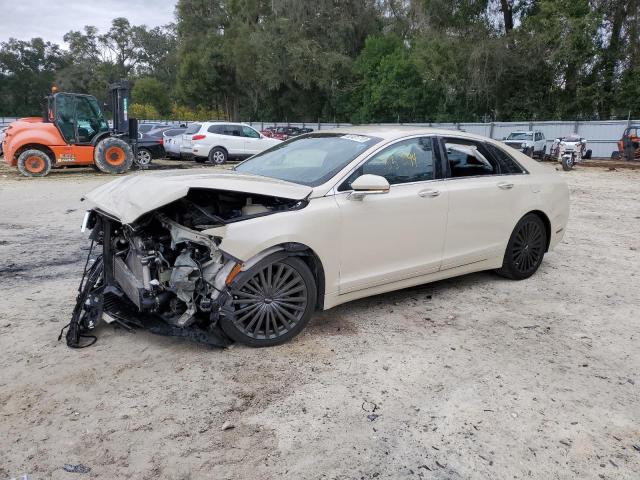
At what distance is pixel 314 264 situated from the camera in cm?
397

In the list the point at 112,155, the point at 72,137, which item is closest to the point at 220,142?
the point at 112,155

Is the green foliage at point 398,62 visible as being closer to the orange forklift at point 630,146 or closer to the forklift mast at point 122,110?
the orange forklift at point 630,146

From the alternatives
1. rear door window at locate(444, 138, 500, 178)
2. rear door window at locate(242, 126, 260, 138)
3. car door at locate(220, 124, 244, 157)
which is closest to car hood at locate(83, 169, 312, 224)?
rear door window at locate(444, 138, 500, 178)

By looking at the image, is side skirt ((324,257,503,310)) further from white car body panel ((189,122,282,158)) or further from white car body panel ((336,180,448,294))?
white car body panel ((189,122,282,158))

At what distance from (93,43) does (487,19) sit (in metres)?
65.7

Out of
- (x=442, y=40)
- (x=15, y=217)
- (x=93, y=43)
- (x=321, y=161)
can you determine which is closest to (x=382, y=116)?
(x=442, y=40)

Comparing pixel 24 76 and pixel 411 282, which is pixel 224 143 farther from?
pixel 24 76

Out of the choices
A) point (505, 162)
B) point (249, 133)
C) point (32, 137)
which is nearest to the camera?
point (505, 162)

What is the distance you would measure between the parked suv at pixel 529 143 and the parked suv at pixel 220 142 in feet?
38.6

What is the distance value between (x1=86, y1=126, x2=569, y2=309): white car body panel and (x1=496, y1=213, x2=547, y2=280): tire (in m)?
0.11

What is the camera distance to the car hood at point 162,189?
11.4 feet

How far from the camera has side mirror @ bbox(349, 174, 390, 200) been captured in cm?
394

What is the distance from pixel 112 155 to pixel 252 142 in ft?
19.0

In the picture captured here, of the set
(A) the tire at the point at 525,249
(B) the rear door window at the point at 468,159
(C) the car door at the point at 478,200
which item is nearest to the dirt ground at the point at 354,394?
(A) the tire at the point at 525,249
